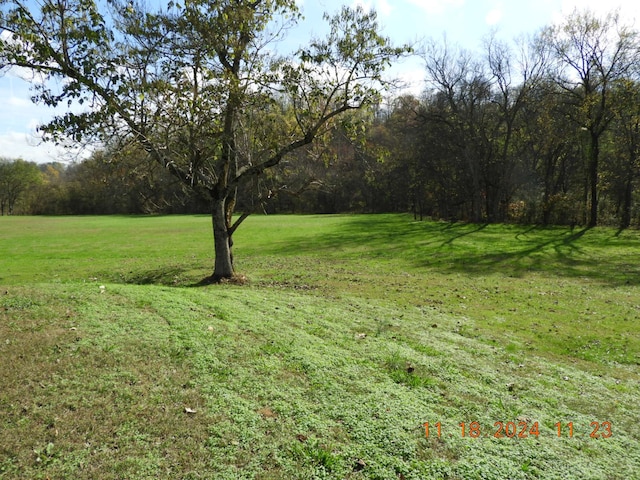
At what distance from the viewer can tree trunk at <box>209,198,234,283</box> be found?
12.5 metres

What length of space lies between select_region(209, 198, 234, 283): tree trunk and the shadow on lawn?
7.35 m

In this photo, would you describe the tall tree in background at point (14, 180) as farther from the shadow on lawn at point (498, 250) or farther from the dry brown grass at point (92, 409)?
the dry brown grass at point (92, 409)

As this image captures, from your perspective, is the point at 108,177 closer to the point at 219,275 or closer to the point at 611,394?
the point at 219,275

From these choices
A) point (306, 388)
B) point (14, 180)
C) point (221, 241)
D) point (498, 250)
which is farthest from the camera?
point (14, 180)

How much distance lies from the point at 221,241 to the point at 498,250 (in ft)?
51.1

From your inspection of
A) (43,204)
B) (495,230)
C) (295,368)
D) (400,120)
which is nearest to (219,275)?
(295,368)

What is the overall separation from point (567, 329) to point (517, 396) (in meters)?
4.77

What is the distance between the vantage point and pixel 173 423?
11.9 feet

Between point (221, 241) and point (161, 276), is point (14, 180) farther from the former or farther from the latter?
point (221, 241)

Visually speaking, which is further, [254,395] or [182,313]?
[182,313]

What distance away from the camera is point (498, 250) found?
2161 cm

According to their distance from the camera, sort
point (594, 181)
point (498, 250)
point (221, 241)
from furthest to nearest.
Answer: point (594, 181), point (498, 250), point (221, 241)

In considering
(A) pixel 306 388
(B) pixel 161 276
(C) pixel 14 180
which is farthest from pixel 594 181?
(C) pixel 14 180

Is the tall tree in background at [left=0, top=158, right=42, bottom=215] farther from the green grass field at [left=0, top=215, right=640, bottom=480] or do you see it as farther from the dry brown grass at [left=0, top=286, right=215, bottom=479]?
the dry brown grass at [left=0, top=286, right=215, bottom=479]
